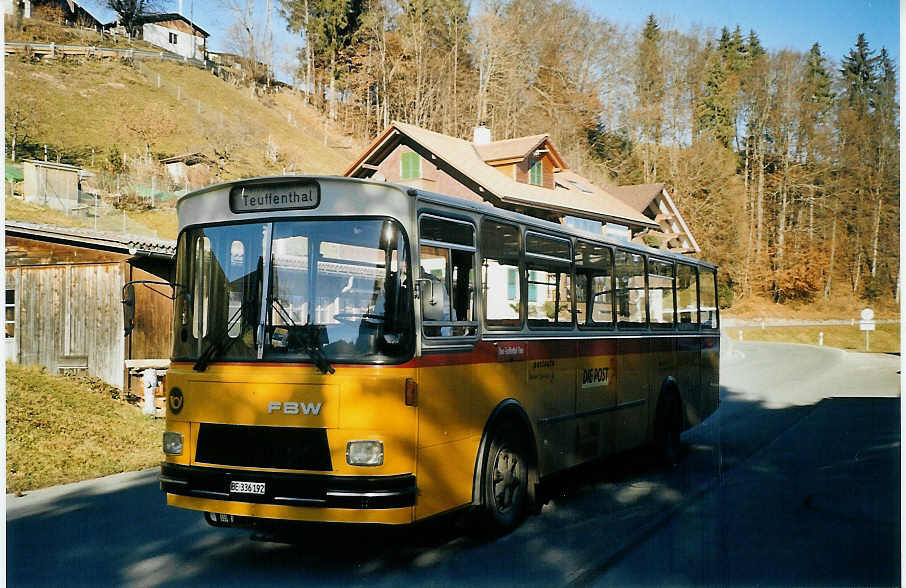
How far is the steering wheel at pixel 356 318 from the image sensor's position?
6.10 m

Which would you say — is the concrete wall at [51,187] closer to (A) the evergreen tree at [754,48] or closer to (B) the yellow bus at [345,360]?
(B) the yellow bus at [345,360]

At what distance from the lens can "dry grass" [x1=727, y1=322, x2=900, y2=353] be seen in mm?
28475

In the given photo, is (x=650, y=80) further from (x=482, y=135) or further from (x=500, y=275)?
(x=500, y=275)

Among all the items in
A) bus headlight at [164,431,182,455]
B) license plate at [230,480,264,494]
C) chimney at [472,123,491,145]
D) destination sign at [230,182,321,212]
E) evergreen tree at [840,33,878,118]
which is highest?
chimney at [472,123,491,145]

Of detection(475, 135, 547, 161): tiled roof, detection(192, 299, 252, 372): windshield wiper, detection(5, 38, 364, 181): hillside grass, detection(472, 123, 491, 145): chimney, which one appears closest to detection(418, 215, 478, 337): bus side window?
detection(192, 299, 252, 372): windshield wiper

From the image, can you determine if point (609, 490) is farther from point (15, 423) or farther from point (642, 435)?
point (15, 423)

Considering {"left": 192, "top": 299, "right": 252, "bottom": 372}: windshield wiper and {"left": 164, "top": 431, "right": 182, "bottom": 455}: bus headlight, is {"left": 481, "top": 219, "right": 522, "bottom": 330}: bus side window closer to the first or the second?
{"left": 192, "top": 299, "right": 252, "bottom": 372}: windshield wiper

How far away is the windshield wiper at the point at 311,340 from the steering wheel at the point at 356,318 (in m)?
0.16

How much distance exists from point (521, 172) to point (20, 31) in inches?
788

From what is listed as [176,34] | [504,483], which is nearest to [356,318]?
[504,483]

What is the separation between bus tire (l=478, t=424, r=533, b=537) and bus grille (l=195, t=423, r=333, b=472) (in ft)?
5.24

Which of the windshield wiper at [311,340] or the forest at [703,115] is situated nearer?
the windshield wiper at [311,340]

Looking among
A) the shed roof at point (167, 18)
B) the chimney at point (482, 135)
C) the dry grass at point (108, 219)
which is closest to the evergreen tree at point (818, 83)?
the chimney at point (482, 135)

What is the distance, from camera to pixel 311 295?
6.18m
